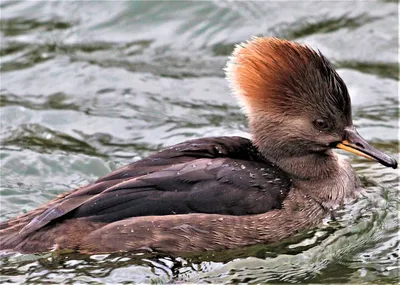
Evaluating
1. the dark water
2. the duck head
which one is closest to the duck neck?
the duck head

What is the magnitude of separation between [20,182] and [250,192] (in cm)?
228

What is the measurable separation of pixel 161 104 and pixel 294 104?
2701 millimetres

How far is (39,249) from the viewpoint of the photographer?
6.08m

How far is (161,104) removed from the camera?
357 inches

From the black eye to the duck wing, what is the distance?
19.7 inches

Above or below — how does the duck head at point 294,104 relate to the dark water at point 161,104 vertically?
above

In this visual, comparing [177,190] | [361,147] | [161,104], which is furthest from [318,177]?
[161,104]

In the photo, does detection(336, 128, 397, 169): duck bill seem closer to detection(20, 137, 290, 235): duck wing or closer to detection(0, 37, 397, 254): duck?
detection(0, 37, 397, 254): duck

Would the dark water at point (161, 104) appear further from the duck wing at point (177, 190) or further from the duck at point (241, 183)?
the duck wing at point (177, 190)

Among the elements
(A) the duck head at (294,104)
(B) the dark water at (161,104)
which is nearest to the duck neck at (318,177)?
(A) the duck head at (294,104)

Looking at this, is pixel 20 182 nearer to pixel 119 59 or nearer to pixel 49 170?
pixel 49 170

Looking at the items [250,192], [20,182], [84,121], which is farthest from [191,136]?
[250,192]

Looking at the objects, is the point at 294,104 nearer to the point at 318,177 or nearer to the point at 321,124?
the point at 321,124

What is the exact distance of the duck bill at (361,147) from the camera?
258 inches
